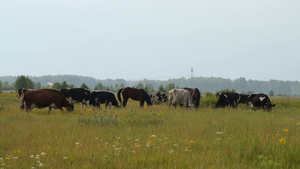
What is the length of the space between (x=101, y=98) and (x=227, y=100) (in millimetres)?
11785

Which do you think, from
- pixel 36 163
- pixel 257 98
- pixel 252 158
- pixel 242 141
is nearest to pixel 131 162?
pixel 36 163

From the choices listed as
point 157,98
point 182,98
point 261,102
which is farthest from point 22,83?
point 261,102

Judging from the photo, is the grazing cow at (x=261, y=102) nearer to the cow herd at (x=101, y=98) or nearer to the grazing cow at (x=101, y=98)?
the cow herd at (x=101, y=98)

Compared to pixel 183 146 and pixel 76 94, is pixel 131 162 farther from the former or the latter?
pixel 76 94

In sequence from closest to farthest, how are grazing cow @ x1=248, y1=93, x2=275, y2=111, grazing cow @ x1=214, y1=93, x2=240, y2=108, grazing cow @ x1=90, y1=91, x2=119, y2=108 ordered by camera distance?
grazing cow @ x1=248, y1=93, x2=275, y2=111 → grazing cow @ x1=90, y1=91, x2=119, y2=108 → grazing cow @ x1=214, y1=93, x2=240, y2=108

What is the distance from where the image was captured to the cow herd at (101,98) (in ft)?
49.9

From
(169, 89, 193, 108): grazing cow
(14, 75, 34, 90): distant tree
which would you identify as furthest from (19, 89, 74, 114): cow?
(14, 75, 34, 90): distant tree

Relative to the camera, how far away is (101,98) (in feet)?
73.8

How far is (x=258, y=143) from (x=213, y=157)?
1.58m

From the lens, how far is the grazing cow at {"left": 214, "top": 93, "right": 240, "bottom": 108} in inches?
981

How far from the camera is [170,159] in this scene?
5.47 metres

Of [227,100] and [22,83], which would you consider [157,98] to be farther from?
[22,83]

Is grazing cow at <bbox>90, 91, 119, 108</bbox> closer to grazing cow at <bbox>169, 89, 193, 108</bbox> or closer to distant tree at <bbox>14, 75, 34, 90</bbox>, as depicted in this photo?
grazing cow at <bbox>169, 89, 193, 108</bbox>

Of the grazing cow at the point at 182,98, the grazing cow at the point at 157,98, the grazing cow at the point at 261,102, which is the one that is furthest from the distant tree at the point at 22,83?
the grazing cow at the point at 261,102
